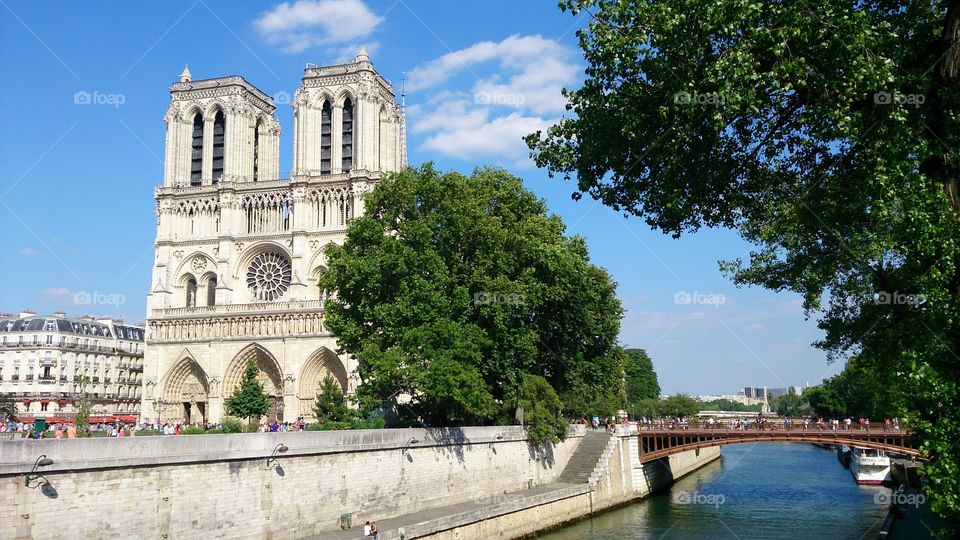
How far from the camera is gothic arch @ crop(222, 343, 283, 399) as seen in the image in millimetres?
54625

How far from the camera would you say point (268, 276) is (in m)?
56.9

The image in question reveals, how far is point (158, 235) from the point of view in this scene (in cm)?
5847

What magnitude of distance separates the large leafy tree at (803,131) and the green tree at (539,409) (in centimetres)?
1813

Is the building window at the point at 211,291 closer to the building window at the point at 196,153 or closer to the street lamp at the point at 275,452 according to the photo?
the building window at the point at 196,153

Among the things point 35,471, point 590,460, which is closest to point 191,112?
point 590,460

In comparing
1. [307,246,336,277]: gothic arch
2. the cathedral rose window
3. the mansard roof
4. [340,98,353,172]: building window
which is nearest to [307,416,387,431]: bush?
[307,246,336,277]: gothic arch

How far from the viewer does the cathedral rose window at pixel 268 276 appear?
56594 mm

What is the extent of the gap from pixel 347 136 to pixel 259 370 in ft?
54.6

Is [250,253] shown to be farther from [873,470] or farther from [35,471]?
[35,471]

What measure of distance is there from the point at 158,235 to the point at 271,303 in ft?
34.0

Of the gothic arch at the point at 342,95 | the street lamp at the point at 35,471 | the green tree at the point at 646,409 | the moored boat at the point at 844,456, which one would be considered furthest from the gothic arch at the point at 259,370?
the street lamp at the point at 35,471

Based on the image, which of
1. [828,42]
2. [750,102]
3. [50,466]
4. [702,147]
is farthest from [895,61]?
[50,466]

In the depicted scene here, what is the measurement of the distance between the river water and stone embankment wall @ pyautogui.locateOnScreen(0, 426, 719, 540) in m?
2.21

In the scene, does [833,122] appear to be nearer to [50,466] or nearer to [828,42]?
[828,42]
